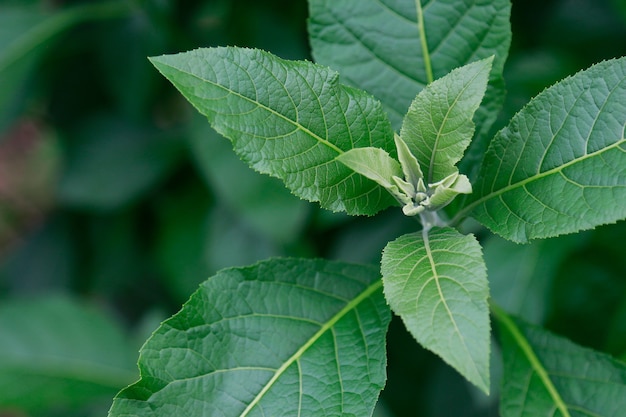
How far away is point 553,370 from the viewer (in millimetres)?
1210

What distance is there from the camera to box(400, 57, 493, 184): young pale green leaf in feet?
3.13

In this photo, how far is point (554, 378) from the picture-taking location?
120 centimetres

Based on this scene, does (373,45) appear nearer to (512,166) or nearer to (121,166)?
(512,166)

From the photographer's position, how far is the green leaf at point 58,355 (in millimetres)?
1847

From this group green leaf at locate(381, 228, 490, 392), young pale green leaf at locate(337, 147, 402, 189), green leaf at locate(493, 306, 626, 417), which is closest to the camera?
green leaf at locate(381, 228, 490, 392)

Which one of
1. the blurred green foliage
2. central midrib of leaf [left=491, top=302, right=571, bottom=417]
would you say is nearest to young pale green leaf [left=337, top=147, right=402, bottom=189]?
central midrib of leaf [left=491, top=302, right=571, bottom=417]

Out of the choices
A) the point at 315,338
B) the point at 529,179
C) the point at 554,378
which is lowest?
the point at 554,378

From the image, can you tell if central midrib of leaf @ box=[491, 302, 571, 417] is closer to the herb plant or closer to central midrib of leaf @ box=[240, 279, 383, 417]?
the herb plant

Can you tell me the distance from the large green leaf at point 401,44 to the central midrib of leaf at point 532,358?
0.33 metres

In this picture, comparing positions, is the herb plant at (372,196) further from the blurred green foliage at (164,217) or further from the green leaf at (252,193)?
the green leaf at (252,193)

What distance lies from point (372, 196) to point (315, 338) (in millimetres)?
243

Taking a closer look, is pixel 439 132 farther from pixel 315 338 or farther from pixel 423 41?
pixel 315 338

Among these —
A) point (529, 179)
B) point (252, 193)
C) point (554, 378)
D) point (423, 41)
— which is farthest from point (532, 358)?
point (252, 193)

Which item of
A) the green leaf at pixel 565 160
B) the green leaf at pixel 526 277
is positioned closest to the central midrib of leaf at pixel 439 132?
the green leaf at pixel 565 160
